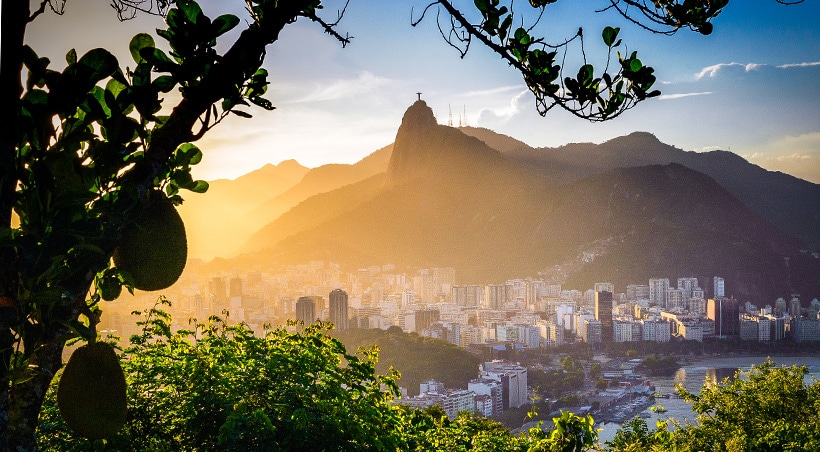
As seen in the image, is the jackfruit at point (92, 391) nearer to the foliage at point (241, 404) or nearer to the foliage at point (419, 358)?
the foliage at point (241, 404)

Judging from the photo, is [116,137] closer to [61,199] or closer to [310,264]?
[61,199]

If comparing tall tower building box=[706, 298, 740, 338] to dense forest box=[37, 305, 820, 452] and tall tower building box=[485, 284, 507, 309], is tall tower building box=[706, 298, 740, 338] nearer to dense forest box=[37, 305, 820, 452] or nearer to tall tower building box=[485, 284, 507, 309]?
tall tower building box=[485, 284, 507, 309]

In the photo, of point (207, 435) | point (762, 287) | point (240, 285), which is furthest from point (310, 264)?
point (207, 435)

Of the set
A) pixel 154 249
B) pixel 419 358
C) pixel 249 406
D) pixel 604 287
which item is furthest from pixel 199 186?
pixel 604 287

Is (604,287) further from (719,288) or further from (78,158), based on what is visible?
(78,158)

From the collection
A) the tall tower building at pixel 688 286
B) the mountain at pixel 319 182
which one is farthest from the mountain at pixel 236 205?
the tall tower building at pixel 688 286
